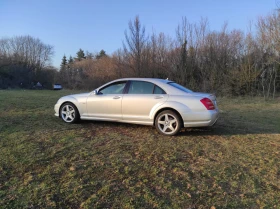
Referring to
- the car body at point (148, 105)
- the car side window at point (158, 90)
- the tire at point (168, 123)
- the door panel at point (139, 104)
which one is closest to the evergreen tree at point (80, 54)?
the car body at point (148, 105)

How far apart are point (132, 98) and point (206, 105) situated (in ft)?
5.93

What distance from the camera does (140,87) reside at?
5.91 metres

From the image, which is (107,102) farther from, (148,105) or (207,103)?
(207,103)

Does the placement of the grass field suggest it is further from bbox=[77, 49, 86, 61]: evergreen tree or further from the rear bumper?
bbox=[77, 49, 86, 61]: evergreen tree

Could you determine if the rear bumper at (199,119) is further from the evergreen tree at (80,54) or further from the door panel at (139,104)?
the evergreen tree at (80,54)

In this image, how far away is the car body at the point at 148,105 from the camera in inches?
209

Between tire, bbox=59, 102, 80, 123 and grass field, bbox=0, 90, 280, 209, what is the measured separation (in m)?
0.89

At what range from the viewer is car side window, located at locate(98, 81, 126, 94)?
6134 mm

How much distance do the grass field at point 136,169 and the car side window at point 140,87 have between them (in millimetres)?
1036

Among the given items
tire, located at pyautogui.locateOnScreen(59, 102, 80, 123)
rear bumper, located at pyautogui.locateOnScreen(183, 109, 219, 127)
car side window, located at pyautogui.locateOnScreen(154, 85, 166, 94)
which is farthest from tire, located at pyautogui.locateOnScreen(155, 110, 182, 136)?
tire, located at pyautogui.locateOnScreen(59, 102, 80, 123)

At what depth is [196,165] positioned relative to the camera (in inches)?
144

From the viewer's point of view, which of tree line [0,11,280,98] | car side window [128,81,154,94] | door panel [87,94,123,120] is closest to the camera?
car side window [128,81,154,94]

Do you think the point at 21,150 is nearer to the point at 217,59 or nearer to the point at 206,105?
the point at 206,105

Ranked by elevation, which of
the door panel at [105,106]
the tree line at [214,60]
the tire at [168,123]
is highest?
the tree line at [214,60]
